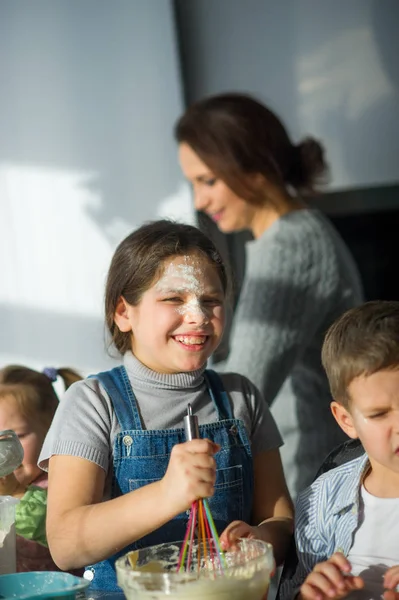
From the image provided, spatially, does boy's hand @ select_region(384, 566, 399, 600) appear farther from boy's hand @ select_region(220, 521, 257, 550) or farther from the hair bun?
the hair bun

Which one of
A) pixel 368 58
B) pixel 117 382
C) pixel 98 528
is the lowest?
pixel 98 528

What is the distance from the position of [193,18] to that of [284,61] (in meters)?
0.33

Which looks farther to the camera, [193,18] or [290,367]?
[193,18]

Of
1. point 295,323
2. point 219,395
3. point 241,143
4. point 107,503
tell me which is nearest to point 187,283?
point 219,395

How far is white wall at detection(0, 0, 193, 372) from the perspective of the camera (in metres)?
2.86

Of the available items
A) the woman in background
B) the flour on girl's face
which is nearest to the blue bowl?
the flour on girl's face

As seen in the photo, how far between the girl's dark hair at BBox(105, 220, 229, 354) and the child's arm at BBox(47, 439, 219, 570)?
28 cm

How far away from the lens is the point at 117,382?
1.48 meters

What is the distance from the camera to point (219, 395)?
5.00 feet

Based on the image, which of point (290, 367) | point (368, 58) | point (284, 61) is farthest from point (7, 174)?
point (290, 367)

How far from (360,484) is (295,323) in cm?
74

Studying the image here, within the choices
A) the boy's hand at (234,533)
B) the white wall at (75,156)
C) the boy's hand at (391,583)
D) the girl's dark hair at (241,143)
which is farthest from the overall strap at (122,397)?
the white wall at (75,156)

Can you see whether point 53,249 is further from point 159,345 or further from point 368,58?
point 159,345

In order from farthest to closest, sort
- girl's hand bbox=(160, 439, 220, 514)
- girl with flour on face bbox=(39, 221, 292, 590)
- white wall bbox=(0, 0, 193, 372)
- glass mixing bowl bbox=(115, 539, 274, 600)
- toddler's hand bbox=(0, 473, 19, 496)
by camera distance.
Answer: white wall bbox=(0, 0, 193, 372), toddler's hand bbox=(0, 473, 19, 496), girl with flour on face bbox=(39, 221, 292, 590), girl's hand bbox=(160, 439, 220, 514), glass mixing bowl bbox=(115, 539, 274, 600)
